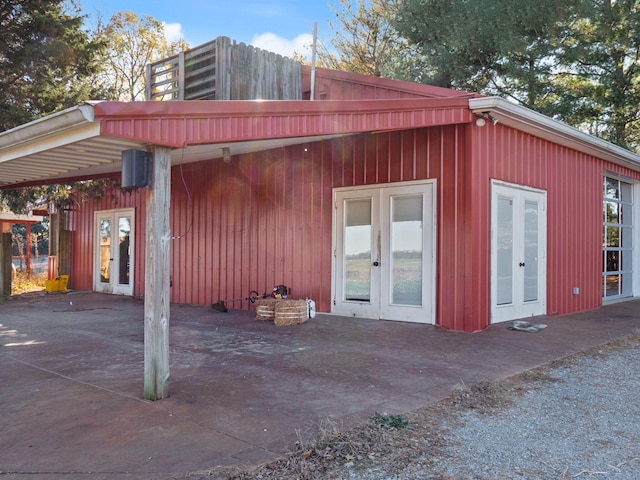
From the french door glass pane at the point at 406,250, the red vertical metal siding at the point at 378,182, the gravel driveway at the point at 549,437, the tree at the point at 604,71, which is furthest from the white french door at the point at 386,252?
the tree at the point at 604,71

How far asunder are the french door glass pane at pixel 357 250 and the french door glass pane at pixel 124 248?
6.39m

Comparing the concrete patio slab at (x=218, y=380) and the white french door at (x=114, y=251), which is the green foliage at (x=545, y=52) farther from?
the white french door at (x=114, y=251)

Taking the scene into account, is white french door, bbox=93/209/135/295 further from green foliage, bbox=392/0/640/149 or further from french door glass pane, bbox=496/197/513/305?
green foliage, bbox=392/0/640/149

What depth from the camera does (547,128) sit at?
7328 millimetres

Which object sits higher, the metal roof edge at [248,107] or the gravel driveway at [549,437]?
the metal roof edge at [248,107]

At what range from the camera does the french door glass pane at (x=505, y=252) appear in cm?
702

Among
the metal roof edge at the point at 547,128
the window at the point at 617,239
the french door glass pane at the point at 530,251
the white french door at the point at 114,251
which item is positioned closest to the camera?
the metal roof edge at the point at 547,128

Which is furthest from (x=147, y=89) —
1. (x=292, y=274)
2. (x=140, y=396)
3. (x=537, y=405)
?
(x=537, y=405)

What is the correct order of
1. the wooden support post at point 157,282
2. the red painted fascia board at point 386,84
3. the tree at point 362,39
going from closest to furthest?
the wooden support post at point 157,282
the red painted fascia board at point 386,84
the tree at point 362,39

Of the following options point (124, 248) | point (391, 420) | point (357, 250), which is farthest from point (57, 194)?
point (391, 420)

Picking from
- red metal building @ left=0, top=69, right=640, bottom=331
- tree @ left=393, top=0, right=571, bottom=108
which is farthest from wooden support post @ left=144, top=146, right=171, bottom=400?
tree @ left=393, top=0, right=571, bottom=108

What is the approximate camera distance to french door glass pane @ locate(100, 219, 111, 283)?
12.6 metres

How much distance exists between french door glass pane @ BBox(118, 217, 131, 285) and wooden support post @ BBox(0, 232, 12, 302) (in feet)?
7.65

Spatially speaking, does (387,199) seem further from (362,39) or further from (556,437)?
(362,39)
